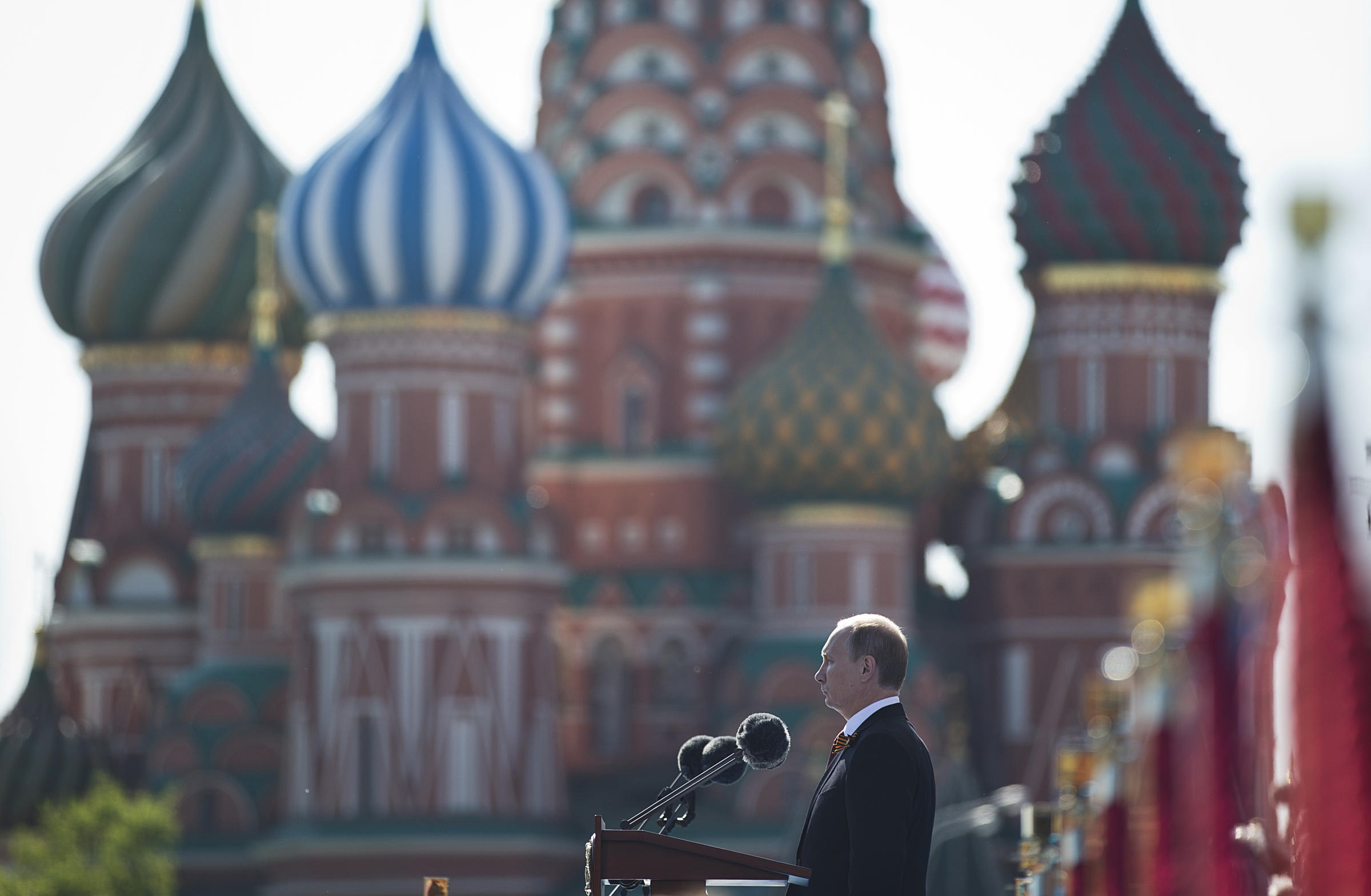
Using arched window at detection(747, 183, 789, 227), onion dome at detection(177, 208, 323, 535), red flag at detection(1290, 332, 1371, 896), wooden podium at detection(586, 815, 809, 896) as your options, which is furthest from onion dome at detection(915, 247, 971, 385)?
wooden podium at detection(586, 815, 809, 896)

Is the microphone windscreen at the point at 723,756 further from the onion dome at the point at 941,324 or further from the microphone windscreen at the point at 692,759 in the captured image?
the onion dome at the point at 941,324

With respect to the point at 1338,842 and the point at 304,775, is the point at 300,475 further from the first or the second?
the point at 1338,842

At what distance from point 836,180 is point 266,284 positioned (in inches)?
308

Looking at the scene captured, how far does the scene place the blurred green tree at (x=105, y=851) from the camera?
42281 millimetres

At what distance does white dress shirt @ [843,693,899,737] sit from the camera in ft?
33.4

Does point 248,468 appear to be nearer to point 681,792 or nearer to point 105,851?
point 105,851

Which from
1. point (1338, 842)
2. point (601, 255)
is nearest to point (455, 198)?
point (601, 255)

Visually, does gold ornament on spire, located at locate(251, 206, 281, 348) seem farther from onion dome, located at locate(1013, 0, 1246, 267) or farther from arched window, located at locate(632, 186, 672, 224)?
onion dome, located at locate(1013, 0, 1246, 267)

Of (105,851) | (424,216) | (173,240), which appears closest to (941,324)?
(173,240)

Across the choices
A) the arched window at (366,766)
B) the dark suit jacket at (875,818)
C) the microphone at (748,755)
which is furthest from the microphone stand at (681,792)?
the arched window at (366,766)

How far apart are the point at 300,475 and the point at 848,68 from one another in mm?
8667

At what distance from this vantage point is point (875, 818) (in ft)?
32.7

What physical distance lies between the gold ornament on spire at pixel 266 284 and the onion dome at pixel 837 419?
7.47 meters

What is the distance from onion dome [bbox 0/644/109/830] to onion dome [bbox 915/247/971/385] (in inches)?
506
